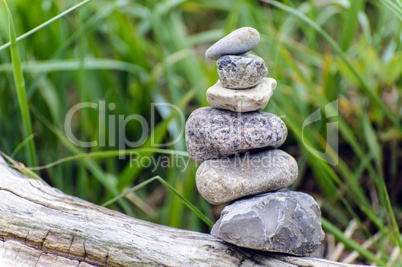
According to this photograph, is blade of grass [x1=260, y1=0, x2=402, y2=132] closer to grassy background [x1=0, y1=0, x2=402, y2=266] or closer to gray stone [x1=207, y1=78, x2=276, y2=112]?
grassy background [x1=0, y1=0, x2=402, y2=266]

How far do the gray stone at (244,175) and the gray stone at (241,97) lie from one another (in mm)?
181

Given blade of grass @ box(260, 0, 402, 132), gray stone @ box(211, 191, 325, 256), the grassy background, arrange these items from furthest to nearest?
the grassy background → blade of grass @ box(260, 0, 402, 132) → gray stone @ box(211, 191, 325, 256)

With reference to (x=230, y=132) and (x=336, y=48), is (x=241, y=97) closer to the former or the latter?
(x=230, y=132)

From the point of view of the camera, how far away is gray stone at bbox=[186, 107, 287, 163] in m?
1.39

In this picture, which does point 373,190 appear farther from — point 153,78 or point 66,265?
point 66,265

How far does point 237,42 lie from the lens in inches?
55.4

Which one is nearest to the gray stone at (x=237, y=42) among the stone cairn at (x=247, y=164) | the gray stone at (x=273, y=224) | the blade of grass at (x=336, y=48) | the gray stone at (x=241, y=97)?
the stone cairn at (x=247, y=164)

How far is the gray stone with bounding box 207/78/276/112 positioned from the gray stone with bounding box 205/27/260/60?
0.42ft

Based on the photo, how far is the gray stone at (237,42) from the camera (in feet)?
4.60

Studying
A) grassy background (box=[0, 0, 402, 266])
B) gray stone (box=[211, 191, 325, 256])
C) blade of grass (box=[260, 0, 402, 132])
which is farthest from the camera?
grassy background (box=[0, 0, 402, 266])

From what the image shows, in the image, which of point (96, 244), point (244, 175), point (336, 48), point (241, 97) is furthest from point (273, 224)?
point (336, 48)

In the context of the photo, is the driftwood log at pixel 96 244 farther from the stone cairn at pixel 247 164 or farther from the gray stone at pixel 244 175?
the gray stone at pixel 244 175

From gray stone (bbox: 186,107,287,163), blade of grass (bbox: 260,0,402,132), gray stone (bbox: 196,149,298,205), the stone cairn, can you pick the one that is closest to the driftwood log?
the stone cairn

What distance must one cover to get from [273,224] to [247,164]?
237 mm
